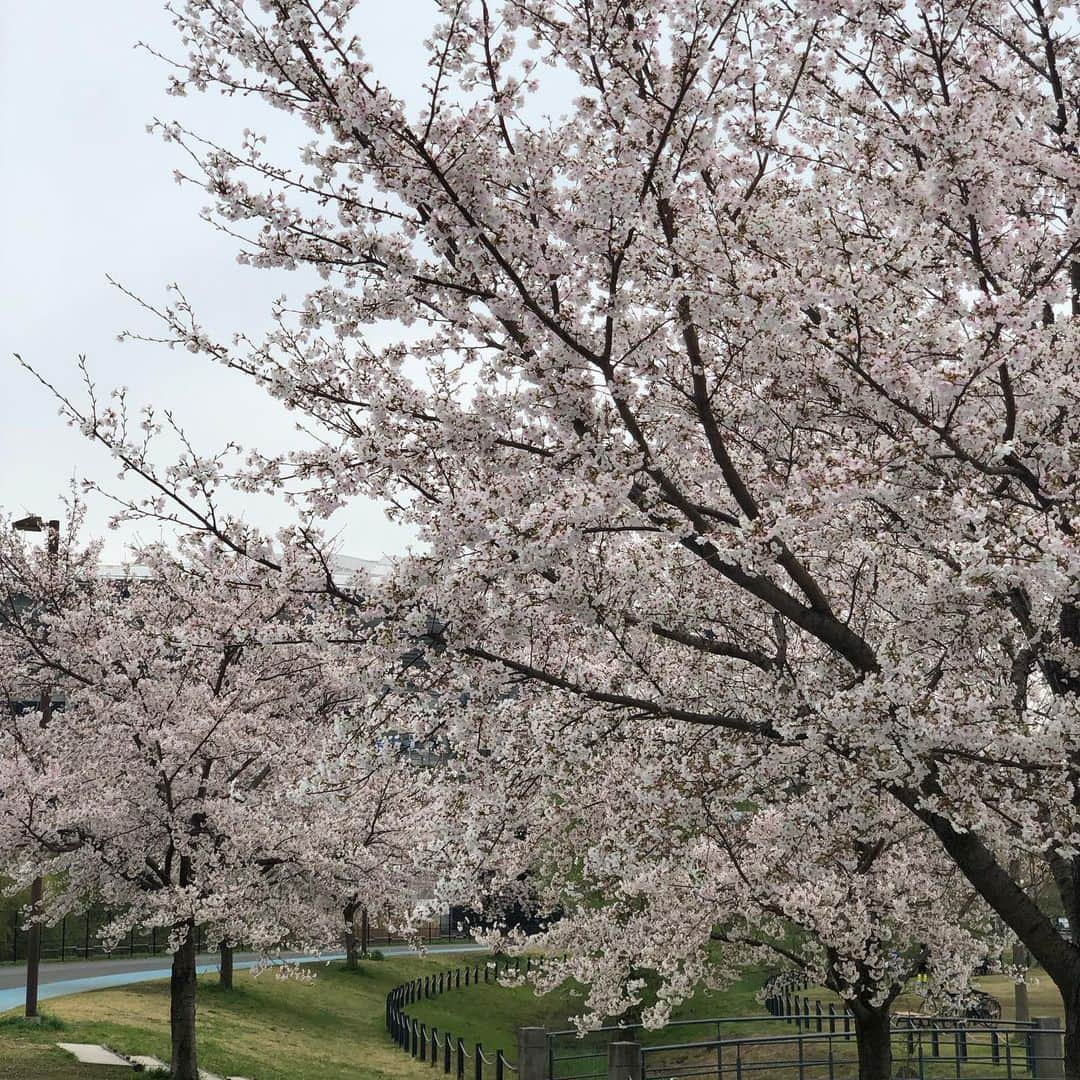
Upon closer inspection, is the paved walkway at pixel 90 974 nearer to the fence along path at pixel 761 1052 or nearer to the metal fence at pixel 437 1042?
the metal fence at pixel 437 1042

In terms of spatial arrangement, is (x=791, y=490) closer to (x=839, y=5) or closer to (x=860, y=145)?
(x=860, y=145)

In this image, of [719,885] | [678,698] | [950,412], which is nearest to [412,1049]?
[719,885]

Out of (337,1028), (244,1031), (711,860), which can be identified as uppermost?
(711,860)

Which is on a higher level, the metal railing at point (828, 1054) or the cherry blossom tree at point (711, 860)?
the cherry blossom tree at point (711, 860)

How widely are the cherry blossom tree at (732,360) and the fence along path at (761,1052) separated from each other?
7191 mm

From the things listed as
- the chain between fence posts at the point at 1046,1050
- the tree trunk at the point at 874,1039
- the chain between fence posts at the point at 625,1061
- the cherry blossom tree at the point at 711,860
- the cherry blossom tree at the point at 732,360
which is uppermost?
the cherry blossom tree at the point at 732,360

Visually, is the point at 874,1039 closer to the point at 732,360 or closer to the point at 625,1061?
the point at 625,1061

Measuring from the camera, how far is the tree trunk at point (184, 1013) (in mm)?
14398

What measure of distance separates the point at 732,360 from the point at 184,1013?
40.7 ft

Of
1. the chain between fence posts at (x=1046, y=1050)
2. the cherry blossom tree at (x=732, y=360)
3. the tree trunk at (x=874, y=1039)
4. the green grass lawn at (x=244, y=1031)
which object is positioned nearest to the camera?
the cherry blossom tree at (x=732, y=360)

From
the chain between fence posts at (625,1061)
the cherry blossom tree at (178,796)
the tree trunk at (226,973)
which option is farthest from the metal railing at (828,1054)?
the tree trunk at (226,973)

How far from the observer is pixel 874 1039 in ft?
39.3

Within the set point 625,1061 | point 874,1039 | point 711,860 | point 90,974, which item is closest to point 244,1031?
point 90,974

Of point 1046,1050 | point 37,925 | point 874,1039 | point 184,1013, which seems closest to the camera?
point 874,1039
